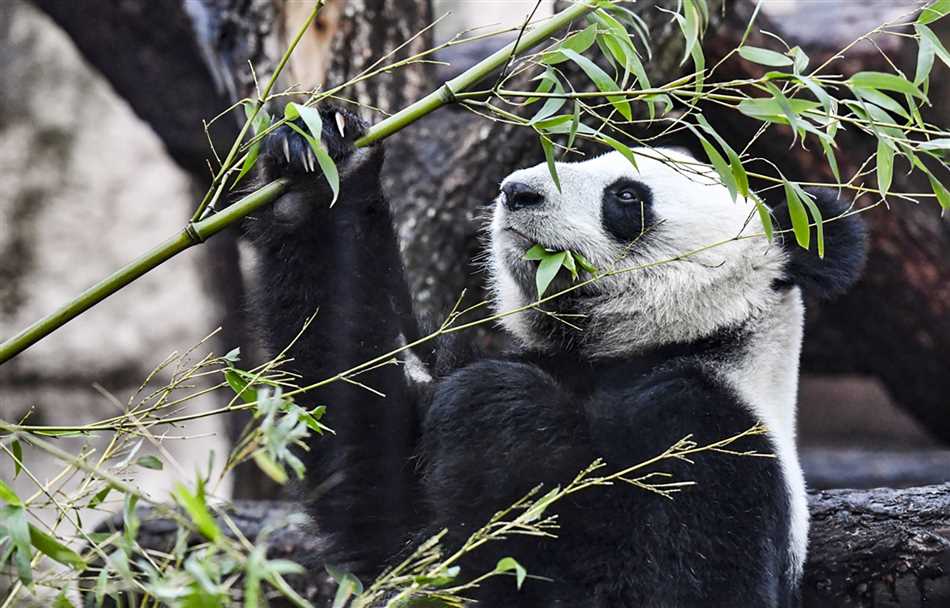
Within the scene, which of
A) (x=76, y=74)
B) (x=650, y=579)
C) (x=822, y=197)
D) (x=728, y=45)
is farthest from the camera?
(x=76, y=74)

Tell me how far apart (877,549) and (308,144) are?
5.87 feet

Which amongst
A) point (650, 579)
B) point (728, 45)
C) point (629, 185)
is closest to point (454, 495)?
point (650, 579)

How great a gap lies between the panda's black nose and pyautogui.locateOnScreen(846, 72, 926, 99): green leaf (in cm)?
85

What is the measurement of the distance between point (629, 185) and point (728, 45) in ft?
6.85

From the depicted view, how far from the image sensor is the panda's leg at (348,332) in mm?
2369

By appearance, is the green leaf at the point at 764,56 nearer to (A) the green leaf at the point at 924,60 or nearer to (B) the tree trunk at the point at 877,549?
(A) the green leaf at the point at 924,60

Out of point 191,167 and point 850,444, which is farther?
point 850,444

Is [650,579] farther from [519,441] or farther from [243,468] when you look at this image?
[243,468]

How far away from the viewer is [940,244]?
4.53 meters

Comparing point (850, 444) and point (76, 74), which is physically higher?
point (76, 74)

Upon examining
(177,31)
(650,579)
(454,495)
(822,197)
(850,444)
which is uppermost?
(177,31)

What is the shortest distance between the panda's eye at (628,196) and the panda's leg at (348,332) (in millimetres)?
589

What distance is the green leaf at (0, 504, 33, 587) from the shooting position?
137 cm

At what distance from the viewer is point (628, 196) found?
8.66 ft
